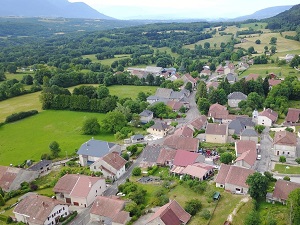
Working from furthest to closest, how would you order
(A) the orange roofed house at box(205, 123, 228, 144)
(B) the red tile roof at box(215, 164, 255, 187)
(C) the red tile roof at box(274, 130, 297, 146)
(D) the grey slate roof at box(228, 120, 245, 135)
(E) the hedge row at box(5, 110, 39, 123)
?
(E) the hedge row at box(5, 110, 39, 123)
(D) the grey slate roof at box(228, 120, 245, 135)
(A) the orange roofed house at box(205, 123, 228, 144)
(C) the red tile roof at box(274, 130, 297, 146)
(B) the red tile roof at box(215, 164, 255, 187)

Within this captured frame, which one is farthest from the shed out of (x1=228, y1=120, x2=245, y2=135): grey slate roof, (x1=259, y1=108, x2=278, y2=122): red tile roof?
(x1=259, y1=108, x2=278, y2=122): red tile roof

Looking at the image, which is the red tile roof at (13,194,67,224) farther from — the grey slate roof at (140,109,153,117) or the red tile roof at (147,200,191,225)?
the grey slate roof at (140,109,153,117)

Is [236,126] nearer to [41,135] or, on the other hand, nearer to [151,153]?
[151,153]

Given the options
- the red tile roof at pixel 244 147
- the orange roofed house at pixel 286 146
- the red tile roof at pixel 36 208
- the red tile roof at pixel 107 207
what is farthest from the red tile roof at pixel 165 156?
the red tile roof at pixel 36 208

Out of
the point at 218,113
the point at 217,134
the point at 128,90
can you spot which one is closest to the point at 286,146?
the point at 217,134

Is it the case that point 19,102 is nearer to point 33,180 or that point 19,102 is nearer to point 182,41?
point 33,180

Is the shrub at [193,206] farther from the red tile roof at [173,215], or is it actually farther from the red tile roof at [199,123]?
the red tile roof at [199,123]
